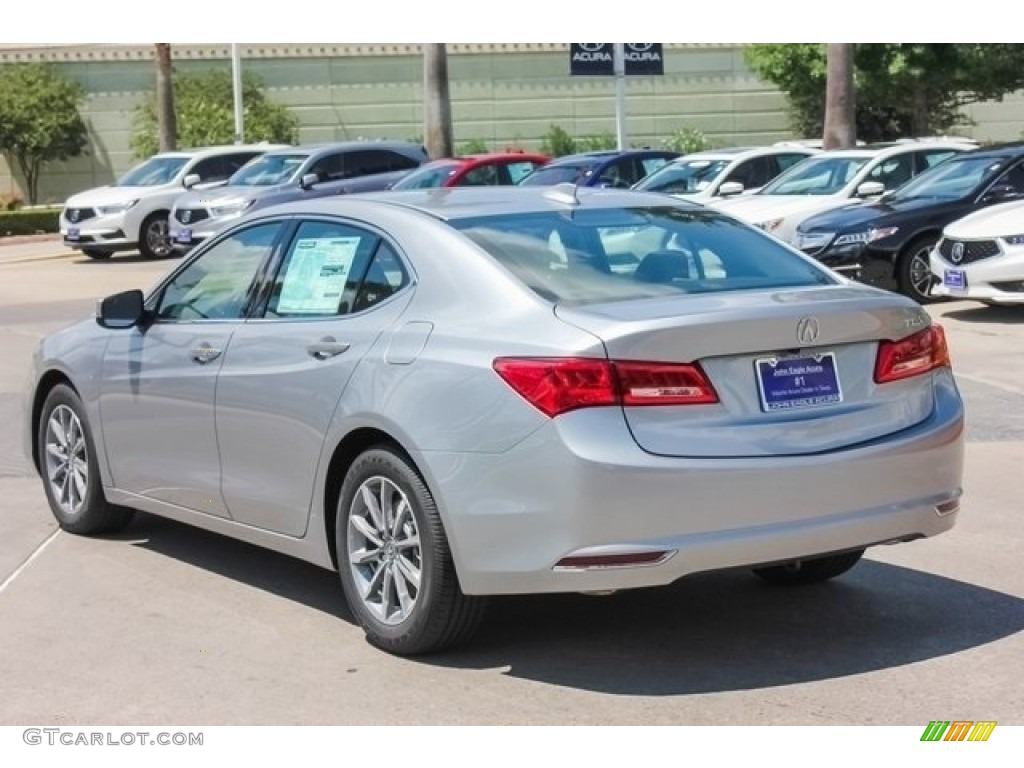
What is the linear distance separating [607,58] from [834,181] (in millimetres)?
16850

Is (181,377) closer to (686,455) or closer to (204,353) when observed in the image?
(204,353)

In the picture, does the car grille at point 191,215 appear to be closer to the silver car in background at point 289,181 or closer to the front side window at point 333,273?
the silver car in background at point 289,181

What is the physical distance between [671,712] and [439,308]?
155 cm

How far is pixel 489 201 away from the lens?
6605 mm

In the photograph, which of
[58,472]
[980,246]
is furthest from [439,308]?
[980,246]

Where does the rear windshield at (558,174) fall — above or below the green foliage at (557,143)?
above

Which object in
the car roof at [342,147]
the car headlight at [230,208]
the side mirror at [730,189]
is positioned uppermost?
the car roof at [342,147]

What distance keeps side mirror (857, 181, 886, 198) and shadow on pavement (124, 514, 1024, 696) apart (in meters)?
11.7

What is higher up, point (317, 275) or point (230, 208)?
point (317, 275)

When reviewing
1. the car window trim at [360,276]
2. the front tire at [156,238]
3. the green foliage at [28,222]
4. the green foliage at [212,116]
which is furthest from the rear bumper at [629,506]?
the green foliage at [212,116]

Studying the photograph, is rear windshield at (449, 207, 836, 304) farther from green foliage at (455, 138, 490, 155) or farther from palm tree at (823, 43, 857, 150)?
green foliage at (455, 138, 490, 155)

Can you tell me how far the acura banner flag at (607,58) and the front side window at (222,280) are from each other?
27.7 meters

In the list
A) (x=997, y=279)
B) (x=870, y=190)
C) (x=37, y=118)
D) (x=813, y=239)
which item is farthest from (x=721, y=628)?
(x=37, y=118)

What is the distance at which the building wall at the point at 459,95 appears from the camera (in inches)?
1853
